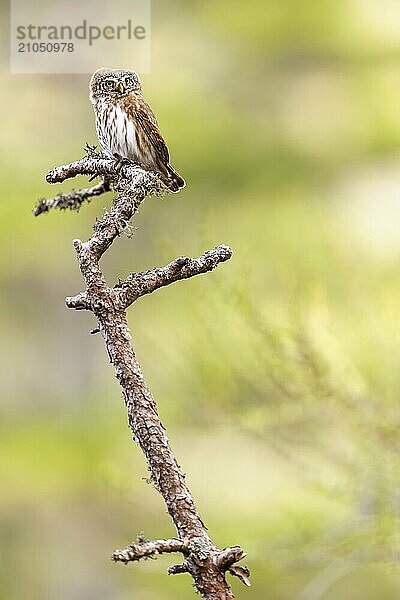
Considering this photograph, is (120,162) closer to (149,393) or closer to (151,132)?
(151,132)

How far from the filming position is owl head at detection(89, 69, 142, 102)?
27.9 inches

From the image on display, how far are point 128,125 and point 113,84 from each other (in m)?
0.04

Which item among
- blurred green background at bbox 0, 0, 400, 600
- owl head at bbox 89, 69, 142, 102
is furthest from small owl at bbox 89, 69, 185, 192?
blurred green background at bbox 0, 0, 400, 600

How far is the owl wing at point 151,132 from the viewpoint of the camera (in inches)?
27.4

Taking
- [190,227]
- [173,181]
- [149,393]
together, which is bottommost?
[149,393]

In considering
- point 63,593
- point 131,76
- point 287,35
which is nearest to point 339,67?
point 287,35

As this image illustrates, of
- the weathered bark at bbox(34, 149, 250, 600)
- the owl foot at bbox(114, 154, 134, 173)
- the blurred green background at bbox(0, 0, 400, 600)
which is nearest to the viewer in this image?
the weathered bark at bbox(34, 149, 250, 600)

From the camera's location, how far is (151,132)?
0.70 metres

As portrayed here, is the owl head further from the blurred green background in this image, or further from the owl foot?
the blurred green background

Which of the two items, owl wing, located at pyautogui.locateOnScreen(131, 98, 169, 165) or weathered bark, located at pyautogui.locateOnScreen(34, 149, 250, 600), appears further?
owl wing, located at pyautogui.locateOnScreen(131, 98, 169, 165)

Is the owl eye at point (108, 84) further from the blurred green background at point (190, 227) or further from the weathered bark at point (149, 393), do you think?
the blurred green background at point (190, 227)

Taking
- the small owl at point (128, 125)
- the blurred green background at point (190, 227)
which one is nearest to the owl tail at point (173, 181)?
the small owl at point (128, 125)

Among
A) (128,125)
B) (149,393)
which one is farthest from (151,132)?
(149,393)

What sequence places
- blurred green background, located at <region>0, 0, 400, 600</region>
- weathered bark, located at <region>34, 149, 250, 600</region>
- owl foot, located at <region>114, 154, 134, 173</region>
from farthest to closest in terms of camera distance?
blurred green background, located at <region>0, 0, 400, 600</region>, owl foot, located at <region>114, 154, 134, 173</region>, weathered bark, located at <region>34, 149, 250, 600</region>
